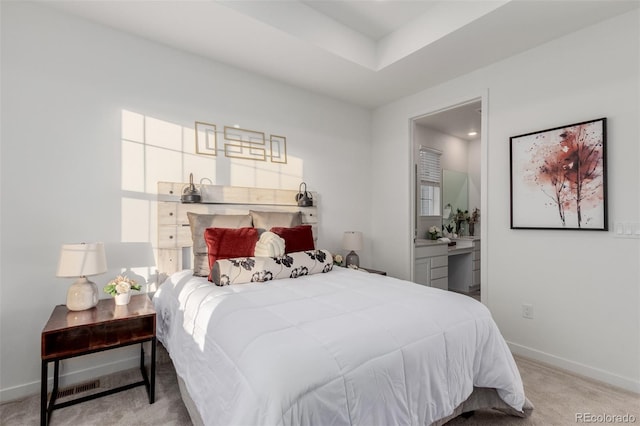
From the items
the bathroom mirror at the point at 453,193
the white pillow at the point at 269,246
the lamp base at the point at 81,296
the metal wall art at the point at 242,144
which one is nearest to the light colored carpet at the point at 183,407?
the lamp base at the point at 81,296

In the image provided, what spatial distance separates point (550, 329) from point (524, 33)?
2.49 metres

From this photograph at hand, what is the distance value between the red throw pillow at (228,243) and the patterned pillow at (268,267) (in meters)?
0.17

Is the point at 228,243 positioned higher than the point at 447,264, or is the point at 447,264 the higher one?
the point at 228,243

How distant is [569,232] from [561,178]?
45 cm

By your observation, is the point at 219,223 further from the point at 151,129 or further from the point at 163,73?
the point at 163,73

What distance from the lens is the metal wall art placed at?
2953 millimetres

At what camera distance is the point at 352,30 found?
300cm

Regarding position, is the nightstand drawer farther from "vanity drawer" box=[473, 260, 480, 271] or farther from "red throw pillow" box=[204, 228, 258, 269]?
"vanity drawer" box=[473, 260, 480, 271]

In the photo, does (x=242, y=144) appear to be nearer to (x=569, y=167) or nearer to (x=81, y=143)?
(x=81, y=143)

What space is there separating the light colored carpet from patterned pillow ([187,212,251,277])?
868 mm

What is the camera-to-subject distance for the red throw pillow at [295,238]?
8.99 feet

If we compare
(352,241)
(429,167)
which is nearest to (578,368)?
(352,241)

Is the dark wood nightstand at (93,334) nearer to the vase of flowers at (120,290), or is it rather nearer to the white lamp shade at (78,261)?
the vase of flowers at (120,290)

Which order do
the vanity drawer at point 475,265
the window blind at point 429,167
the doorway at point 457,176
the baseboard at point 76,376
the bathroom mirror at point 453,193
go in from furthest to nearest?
the bathroom mirror at point 453,193 → the vanity drawer at point 475,265 → the window blind at point 429,167 → the doorway at point 457,176 → the baseboard at point 76,376
